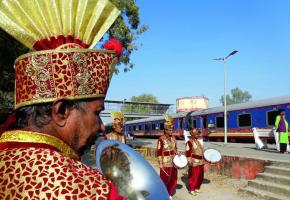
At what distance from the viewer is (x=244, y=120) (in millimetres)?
21641

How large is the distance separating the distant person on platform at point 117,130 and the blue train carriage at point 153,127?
2078 cm

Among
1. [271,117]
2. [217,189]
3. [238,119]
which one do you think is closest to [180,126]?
[238,119]

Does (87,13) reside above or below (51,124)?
above

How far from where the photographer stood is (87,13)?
1.62 meters

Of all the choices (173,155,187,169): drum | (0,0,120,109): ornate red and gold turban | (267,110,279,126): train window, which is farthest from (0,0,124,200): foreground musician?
(267,110,279,126): train window

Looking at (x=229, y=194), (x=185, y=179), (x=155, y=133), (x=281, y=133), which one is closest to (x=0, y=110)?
(x=185, y=179)

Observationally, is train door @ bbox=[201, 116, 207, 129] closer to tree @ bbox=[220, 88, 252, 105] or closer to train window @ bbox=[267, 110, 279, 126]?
train window @ bbox=[267, 110, 279, 126]

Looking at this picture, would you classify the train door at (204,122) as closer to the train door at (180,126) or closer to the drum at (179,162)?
the train door at (180,126)

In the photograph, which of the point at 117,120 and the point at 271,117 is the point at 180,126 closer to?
the point at 271,117

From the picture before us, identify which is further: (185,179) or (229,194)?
(185,179)

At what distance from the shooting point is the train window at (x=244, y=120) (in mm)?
20962

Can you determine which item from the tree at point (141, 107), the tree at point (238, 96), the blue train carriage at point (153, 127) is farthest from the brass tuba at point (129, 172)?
the tree at point (238, 96)

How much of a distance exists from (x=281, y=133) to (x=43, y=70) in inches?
541

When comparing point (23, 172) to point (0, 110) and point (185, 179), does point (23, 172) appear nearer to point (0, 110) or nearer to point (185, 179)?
point (185, 179)
